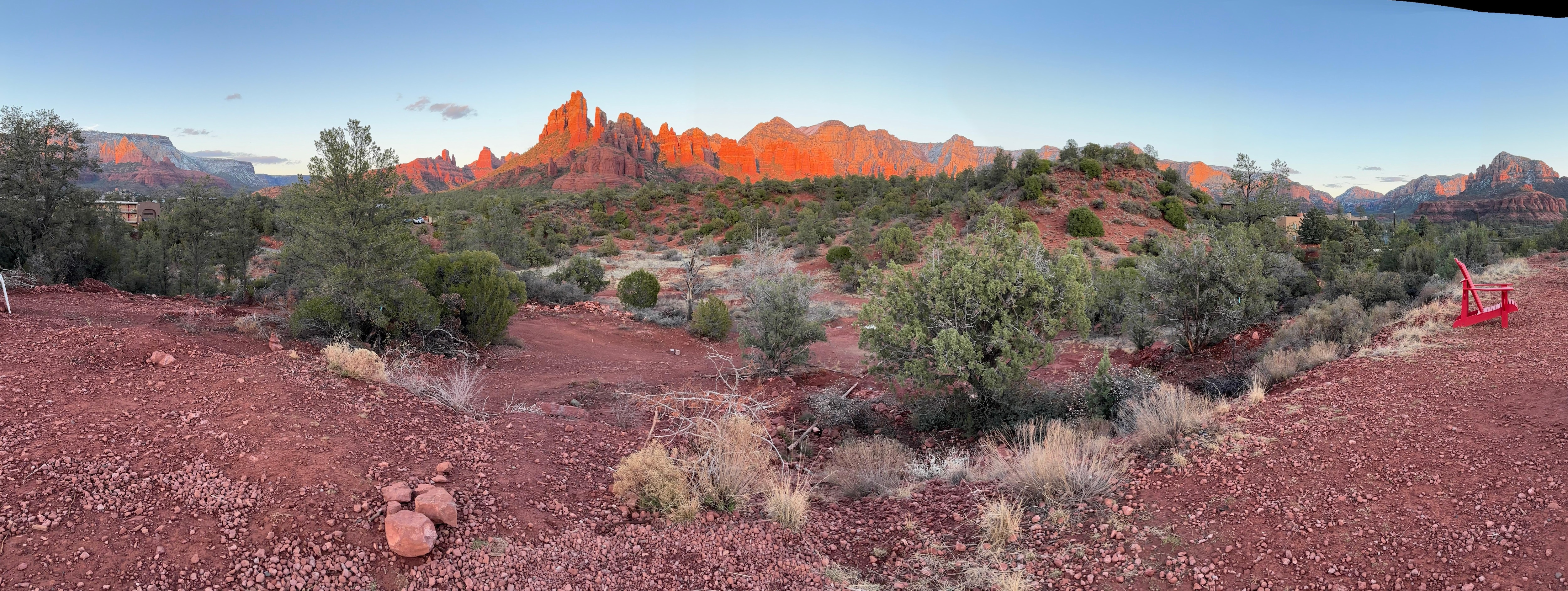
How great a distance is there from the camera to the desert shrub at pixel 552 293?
21.1 m

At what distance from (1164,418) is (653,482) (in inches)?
175

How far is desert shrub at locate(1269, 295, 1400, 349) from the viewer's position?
941 centimetres

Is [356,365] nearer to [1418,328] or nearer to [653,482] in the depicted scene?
[653,482]

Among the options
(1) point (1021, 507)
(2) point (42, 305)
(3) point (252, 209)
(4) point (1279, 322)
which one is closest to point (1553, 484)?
(1) point (1021, 507)

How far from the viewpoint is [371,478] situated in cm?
470

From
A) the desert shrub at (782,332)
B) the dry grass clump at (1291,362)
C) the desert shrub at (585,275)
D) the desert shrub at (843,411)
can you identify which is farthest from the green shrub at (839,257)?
the dry grass clump at (1291,362)

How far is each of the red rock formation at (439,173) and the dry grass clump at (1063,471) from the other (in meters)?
130

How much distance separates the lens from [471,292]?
1326cm

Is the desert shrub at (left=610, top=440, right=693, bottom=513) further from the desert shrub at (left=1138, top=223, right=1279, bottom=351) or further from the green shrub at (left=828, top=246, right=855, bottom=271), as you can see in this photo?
the green shrub at (left=828, top=246, right=855, bottom=271)

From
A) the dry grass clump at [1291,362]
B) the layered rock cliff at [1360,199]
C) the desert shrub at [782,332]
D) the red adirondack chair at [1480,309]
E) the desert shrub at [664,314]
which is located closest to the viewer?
the dry grass clump at [1291,362]

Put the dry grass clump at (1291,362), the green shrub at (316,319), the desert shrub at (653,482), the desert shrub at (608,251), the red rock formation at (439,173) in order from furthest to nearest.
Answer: the red rock formation at (439,173)
the desert shrub at (608,251)
the green shrub at (316,319)
the dry grass clump at (1291,362)
the desert shrub at (653,482)

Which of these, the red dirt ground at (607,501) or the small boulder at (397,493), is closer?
the red dirt ground at (607,501)

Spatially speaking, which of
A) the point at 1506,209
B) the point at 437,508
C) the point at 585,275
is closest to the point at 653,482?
the point at 437,508

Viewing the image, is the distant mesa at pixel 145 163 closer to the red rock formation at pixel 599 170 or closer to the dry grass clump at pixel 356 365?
the red rock formation at pixel 599 170
